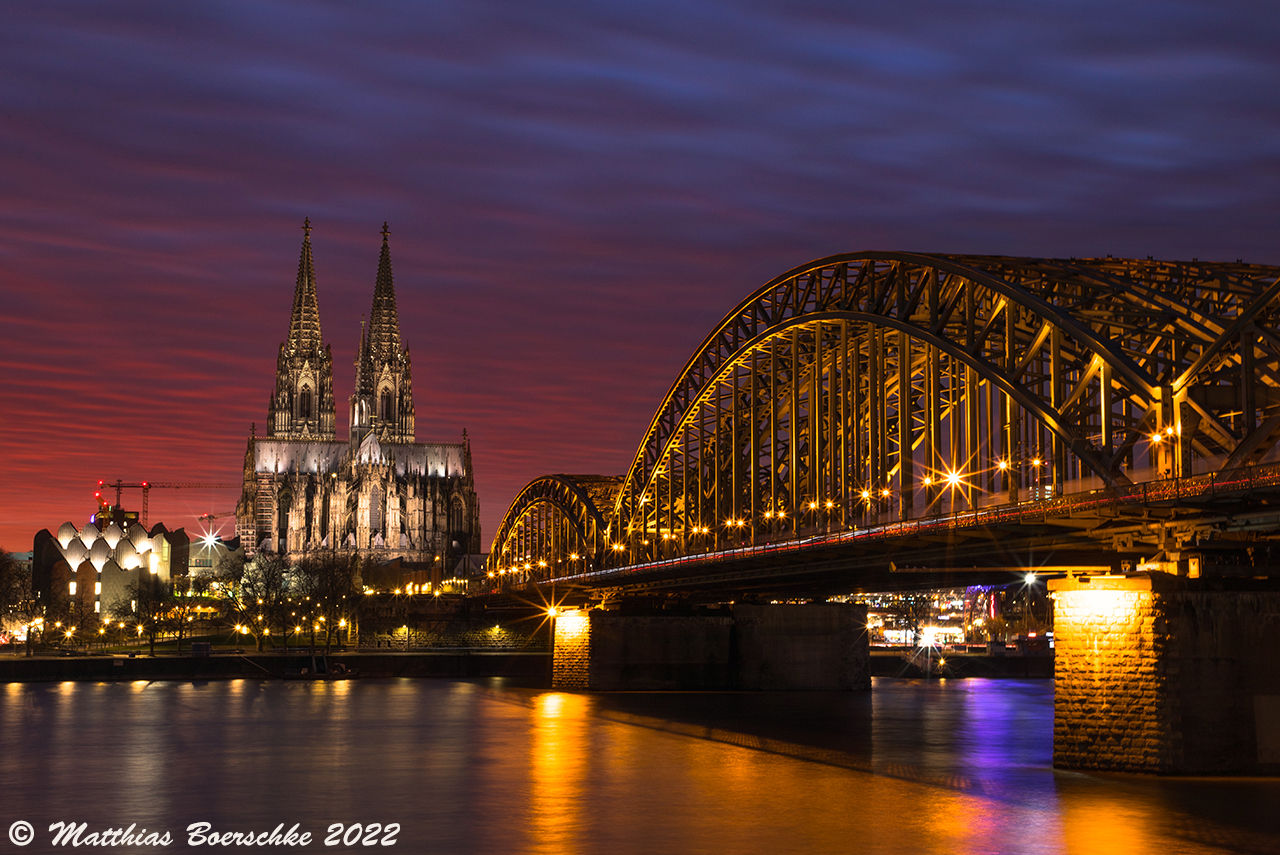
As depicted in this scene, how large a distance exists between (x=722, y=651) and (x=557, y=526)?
199ft

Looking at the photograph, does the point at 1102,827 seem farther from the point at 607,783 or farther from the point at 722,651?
the point at 722,651

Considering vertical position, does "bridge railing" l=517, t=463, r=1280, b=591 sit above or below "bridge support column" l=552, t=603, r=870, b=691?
above

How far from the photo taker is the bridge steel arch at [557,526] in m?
134

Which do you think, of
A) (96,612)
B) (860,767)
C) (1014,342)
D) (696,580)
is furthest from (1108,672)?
(96,612)

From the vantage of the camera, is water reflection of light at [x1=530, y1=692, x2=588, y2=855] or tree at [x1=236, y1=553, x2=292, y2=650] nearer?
water reflection of light at [x1=530, y1=692, x2=588, y2=855]

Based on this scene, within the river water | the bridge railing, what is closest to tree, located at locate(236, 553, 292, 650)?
the river water

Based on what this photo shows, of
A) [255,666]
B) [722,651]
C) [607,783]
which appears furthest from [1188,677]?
[255,666]

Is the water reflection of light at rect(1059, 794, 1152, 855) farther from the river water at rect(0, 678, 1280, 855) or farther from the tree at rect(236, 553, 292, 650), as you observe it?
the tree at rect(236, 553, 292, 650)

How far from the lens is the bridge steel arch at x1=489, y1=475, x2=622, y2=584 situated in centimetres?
13425

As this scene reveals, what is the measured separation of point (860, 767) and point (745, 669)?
47099mm

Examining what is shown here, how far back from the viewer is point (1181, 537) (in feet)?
147

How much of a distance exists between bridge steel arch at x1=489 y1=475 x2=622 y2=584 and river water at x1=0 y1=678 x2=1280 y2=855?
4873cm

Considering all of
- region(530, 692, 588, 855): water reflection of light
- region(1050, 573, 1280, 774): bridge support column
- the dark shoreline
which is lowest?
region(530, 692, 588, 855): water reflection of light

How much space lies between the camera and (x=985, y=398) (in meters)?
64.6
